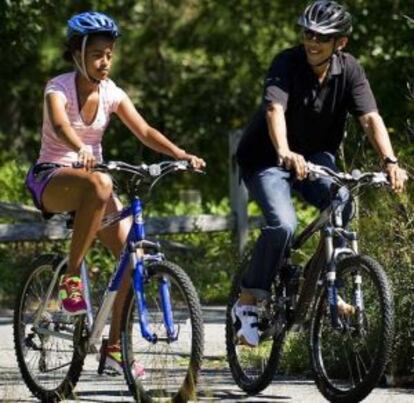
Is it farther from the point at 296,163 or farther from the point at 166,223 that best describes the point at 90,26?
the point at 166,223

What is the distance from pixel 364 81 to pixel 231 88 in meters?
16.0

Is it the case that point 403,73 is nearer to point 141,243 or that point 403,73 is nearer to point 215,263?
point 215,263

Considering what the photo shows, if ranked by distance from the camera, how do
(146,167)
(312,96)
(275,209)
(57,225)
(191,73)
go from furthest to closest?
(191,73) < (57,225) < (312,96) < (275,209) < (146,167)

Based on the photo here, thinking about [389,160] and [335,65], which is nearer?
[389,160]

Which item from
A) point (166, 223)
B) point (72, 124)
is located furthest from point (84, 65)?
point (166, 223)

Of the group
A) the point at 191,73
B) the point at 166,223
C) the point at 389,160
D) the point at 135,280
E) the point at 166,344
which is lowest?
the point at 166,223

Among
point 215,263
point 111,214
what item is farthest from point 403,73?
point 111,214

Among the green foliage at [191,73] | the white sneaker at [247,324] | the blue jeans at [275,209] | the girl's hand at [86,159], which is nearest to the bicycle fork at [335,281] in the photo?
the blue jeans at [275,209]

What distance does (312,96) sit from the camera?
8117 millimetres

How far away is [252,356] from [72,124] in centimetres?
145

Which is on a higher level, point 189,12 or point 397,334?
point 189,12

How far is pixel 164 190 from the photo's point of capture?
18.9 m

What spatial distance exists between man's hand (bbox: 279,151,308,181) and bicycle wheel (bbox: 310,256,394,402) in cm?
43

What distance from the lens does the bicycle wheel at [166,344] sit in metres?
7.39
